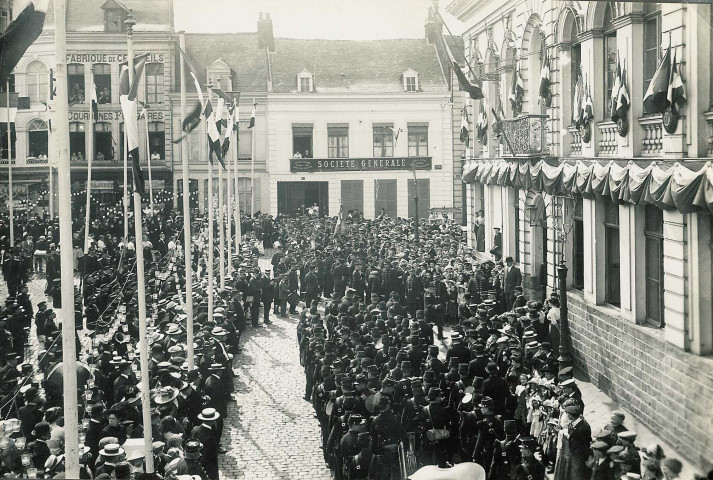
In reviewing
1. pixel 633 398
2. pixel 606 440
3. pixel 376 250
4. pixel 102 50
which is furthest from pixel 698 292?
pixel 102 50

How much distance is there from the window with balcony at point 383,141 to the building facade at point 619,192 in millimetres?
23473

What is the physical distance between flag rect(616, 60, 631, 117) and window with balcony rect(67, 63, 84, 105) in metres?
38.0

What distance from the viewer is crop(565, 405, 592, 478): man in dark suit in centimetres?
1152

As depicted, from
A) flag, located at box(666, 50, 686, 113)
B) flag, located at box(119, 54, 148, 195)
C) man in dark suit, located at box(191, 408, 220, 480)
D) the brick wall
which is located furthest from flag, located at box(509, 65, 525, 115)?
man in dark suit, located at box(191, 408, 220, 480)

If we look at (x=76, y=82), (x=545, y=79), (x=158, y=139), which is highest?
(x=76, y=82)

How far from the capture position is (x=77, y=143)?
49.6 m

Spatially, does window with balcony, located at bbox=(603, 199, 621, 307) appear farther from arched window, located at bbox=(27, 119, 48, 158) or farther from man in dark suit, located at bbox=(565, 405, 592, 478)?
arched window, located at bbox=(27, 119, 48, 158)

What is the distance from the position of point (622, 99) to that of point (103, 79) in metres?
38.8

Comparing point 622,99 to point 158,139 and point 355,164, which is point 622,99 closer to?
point 355,164

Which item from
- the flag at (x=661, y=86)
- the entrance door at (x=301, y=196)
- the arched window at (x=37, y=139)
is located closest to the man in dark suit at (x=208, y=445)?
the flag at (x=661, y=86)

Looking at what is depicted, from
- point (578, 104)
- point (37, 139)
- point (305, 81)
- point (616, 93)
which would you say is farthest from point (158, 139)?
point (616, 93)

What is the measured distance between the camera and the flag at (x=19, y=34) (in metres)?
10.4

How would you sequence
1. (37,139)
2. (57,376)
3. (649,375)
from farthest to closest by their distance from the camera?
(37,139), (649,375), (57,376)

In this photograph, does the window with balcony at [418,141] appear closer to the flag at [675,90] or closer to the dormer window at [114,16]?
the dormer window at [114,16]
